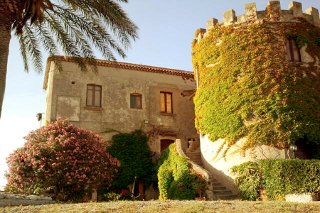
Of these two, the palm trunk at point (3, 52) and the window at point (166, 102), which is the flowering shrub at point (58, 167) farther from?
the window at point (166, 102)

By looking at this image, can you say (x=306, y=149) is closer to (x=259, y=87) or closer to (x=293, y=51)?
(x=259, y=87)

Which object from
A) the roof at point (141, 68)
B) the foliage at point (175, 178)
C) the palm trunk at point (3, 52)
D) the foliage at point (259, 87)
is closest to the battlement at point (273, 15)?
the foliage at point (259, 87)

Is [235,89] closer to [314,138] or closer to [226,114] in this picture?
[226,114]

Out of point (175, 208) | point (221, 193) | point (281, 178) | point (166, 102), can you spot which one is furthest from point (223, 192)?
point (166, 102)

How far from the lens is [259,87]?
18312 millimetres

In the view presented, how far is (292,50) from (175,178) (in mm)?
9095

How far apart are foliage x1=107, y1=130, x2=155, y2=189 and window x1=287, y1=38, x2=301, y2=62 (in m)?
9.88

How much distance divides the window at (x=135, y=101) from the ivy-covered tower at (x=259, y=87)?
4.63 metres

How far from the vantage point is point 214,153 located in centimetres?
1898

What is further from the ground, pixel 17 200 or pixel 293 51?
pixel 293 51

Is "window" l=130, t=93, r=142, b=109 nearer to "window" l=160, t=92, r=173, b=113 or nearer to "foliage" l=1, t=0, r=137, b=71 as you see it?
"window" l=160, t=92, r=173, b=113

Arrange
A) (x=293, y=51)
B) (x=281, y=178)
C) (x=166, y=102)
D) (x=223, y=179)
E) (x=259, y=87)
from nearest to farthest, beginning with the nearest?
(x=281, y=178) → (x=223, y=179) → (x=259, y=87) → (x=293, y=51) → (x=166, y=102)

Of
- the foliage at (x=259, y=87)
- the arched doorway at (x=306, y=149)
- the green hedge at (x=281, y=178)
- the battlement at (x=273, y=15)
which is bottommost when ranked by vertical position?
the green hedge at (x=281, y=178)

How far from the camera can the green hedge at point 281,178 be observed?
1490 cm
